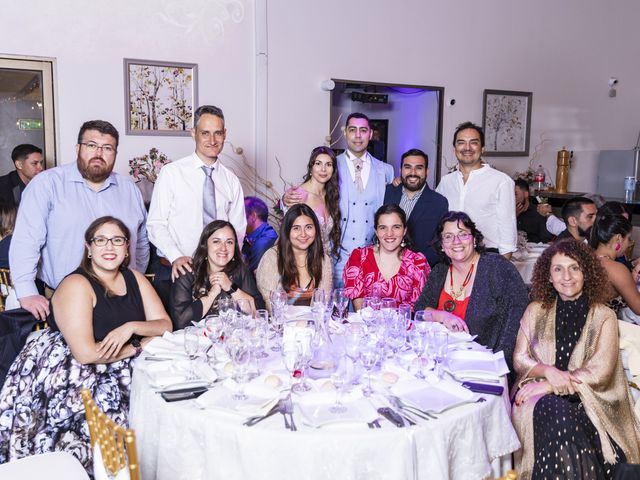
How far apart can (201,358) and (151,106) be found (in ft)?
11.6

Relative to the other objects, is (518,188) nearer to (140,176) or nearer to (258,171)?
(258,171)

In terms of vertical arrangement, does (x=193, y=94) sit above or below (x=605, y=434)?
above

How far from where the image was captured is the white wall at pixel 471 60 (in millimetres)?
5770

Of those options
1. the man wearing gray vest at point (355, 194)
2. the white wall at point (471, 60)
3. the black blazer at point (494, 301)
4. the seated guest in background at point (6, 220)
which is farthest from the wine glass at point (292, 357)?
the white wall at point (471, 60)

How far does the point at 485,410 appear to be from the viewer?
1958mm

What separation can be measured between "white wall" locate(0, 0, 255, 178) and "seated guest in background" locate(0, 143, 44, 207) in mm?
179

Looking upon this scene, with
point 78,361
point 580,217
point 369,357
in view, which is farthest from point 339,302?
point 580,217

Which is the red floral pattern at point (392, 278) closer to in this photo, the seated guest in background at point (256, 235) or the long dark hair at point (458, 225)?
the long dark hair at point (458, 225)

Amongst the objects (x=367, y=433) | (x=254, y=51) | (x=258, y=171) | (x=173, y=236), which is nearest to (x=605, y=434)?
(x=367, y=433)

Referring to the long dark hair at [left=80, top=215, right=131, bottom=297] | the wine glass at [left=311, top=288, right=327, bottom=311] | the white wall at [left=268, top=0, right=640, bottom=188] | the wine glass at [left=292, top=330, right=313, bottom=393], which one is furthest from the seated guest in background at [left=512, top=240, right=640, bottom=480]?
the white wall at [left=268, top=0, right=640, bottom=188]

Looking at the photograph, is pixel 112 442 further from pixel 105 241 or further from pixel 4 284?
pixel 4 284

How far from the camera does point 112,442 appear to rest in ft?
5.56

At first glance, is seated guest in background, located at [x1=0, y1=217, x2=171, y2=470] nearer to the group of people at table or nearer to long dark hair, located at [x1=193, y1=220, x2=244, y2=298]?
the group of people at table

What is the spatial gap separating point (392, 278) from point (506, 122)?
4252mm
